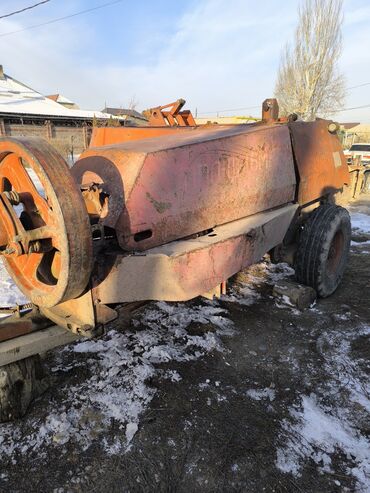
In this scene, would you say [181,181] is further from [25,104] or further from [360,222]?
[25,104]

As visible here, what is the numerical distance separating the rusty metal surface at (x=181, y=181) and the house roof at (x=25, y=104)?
15.7 metres

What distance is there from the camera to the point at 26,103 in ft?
71.5

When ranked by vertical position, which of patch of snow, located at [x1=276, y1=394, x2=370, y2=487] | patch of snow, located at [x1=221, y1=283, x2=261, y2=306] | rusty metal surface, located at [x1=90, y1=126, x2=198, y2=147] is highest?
rusty metal surface, located at [x1=90, y1=126, x2=198, y2=147]

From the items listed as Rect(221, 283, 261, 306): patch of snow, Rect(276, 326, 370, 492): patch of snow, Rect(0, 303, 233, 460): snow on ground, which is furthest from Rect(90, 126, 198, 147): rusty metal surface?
Rect(276, 326, 370, 492): patch of snow

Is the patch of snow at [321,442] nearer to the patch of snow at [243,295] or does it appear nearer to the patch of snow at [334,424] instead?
the patch of snow at [334,424]

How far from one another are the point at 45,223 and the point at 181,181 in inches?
33.1

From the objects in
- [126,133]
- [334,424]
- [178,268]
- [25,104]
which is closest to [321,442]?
[334,424]

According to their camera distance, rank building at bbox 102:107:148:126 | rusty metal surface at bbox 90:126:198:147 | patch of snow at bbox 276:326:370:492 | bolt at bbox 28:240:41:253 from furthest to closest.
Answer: building at bbox 102:107:148:126 → rusty metal surface at bbox 90:126:198:147 → patch of snow at bbox 276:326:370:492 → bolt at bbox 28:240:41:253

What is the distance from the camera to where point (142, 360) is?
2812 millimetres

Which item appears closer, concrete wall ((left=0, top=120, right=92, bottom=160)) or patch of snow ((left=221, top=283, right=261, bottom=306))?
patch of snow ((left=221, top=283, right=261, bottom=306))

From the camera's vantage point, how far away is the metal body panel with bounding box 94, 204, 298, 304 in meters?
2.07

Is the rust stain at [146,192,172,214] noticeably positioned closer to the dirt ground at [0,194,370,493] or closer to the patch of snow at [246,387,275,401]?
the dirt ground at [0,194,370,493]

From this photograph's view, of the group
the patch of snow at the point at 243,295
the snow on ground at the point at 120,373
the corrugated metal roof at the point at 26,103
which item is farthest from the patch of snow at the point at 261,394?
the corrugated metal roof at the point at 26,103

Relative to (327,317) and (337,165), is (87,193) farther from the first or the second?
(337,165)
